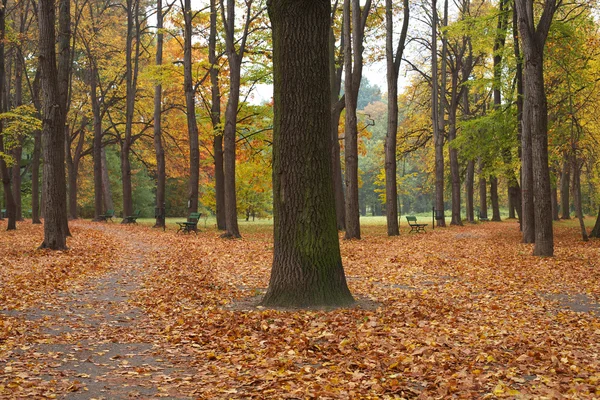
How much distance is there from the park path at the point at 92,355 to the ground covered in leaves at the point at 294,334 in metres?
0.02

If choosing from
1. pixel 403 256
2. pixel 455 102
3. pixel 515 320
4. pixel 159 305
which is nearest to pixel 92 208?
pixel 455 102

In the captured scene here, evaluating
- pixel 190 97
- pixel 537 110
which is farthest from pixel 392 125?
pixel 537 110

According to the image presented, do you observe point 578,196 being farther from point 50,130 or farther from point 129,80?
point 129,80

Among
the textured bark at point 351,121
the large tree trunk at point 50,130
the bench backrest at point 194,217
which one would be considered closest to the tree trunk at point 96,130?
the bench backrest at point 194,217

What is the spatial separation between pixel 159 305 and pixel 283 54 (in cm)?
419

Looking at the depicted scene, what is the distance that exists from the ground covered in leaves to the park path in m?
0.02

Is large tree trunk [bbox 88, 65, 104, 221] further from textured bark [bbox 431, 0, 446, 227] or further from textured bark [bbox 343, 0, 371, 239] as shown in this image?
textured bark [bbox 431, 0, 446, 227]

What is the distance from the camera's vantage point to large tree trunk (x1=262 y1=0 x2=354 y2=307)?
27.3ft

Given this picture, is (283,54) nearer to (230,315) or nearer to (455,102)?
(230,315)

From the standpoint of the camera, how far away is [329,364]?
5.75m

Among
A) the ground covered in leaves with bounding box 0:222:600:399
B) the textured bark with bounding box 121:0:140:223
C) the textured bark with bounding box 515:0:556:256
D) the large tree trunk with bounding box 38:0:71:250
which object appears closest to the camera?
the ground covered in leaves with bounding box 0:222:600:399

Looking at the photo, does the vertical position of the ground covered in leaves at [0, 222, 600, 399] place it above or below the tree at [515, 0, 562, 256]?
below

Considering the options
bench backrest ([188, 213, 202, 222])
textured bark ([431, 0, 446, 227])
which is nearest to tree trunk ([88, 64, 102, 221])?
bench backrest ([188, 213, 202, 222])

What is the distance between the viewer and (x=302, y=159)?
8.35 m
